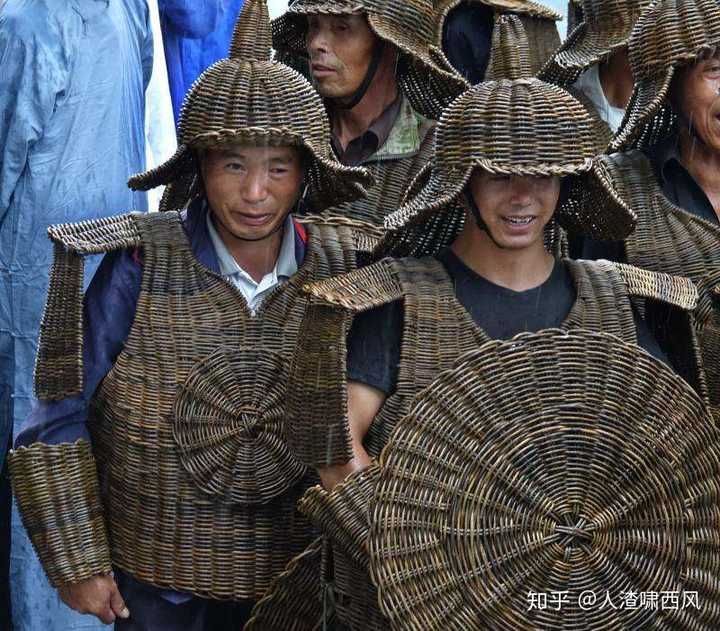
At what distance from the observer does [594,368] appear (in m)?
4.49

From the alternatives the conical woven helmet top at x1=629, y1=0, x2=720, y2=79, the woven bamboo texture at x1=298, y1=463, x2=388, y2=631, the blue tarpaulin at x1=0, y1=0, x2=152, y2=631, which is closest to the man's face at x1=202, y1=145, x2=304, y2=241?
the woven bamboo texture at x1=298, y1=463, x2=388, y2=631

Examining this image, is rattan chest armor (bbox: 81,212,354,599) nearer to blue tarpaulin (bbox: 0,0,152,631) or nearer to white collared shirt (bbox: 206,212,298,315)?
white collared shirt (bbox: 206,212,298,315)

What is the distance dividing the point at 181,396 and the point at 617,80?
272cm

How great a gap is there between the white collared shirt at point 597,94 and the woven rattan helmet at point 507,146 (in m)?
2.12

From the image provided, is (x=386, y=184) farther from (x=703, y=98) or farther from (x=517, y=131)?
(x=517, y=131)

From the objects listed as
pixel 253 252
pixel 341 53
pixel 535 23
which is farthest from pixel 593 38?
pixel 253 252

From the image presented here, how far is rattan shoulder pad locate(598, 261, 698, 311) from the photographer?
4938 mm

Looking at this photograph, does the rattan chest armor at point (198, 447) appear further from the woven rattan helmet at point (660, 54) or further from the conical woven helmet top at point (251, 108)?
the woven rattan helmet at point (660, 54)

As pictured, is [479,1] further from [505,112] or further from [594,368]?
[594,368]

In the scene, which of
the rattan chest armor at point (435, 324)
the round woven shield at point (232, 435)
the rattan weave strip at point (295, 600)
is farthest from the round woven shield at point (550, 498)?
the round woven shield at point (232, 435)

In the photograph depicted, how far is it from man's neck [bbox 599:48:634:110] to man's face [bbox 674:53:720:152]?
122 cm

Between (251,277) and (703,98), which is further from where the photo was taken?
(703,98)

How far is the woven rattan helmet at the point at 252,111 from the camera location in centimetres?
510

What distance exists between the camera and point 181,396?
510 cm
